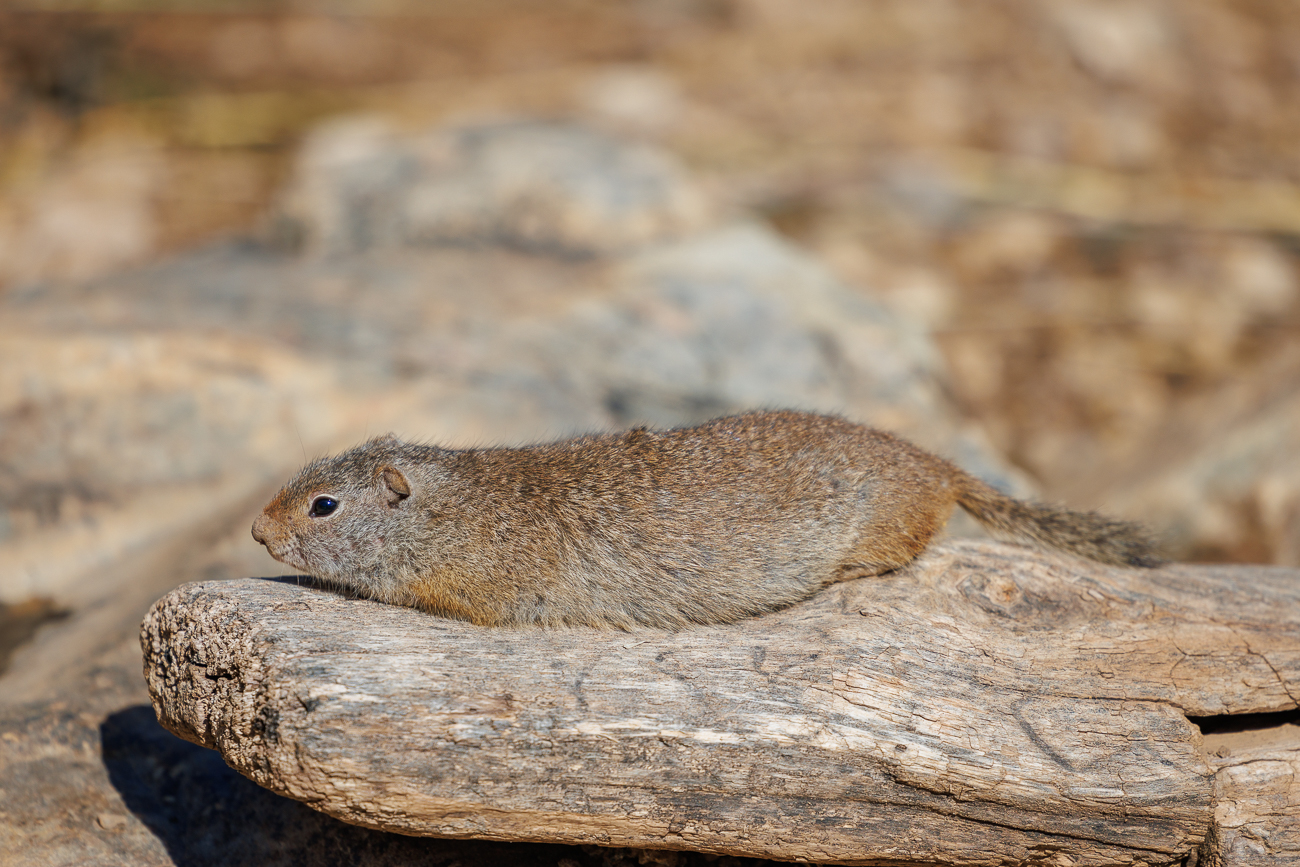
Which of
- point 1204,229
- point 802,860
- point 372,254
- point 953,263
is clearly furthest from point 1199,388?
point 802,860

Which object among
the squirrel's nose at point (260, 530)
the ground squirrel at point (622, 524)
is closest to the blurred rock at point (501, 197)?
the ground squirrel at point (622, 524)

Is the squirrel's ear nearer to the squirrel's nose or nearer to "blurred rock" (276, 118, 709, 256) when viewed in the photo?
the squirrel's nose

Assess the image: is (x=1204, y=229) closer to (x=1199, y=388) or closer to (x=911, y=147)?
(x=1199, y=388)

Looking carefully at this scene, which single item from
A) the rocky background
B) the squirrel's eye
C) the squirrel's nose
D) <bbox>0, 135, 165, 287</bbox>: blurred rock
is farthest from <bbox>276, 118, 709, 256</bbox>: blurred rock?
the squirrel's nose

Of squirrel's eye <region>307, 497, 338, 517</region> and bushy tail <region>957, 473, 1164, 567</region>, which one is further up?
bushy tail <region>957, 473, 1164, 567</region>

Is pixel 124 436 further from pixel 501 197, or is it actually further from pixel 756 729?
pixel 756 729

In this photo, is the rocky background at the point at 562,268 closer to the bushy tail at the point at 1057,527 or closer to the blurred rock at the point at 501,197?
the blurred rock at the point at 501,197
